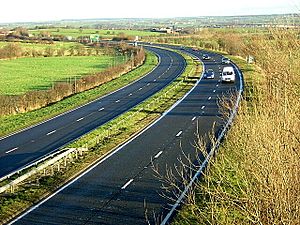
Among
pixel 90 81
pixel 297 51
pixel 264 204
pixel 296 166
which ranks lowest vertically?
pixel 90 81

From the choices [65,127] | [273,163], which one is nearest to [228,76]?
[65,127]

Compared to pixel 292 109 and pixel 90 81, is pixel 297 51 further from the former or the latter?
pixel 90 81

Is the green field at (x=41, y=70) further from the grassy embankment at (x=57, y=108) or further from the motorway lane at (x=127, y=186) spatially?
the motorway lane at (x=127, y=186)

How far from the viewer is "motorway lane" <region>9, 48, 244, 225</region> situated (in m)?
18.3

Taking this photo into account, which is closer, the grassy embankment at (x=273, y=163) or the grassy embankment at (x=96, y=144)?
the grassy embankment at (x=273, y=163)

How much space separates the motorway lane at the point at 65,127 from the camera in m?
28.1

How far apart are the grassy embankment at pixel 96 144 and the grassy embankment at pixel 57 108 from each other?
650cm

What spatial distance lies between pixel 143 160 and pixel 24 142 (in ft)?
30.4

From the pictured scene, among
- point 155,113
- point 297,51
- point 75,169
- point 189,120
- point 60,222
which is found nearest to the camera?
point 297,51

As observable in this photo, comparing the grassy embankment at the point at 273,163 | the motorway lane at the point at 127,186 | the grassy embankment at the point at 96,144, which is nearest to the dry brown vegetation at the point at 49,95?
the grassy embankment at the point at 96,144

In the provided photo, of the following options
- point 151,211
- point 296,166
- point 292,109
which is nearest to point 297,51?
point 292,109

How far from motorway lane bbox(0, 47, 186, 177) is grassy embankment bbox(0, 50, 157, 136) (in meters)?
1.19

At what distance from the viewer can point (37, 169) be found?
23.0m

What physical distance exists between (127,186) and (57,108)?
2538 cm
